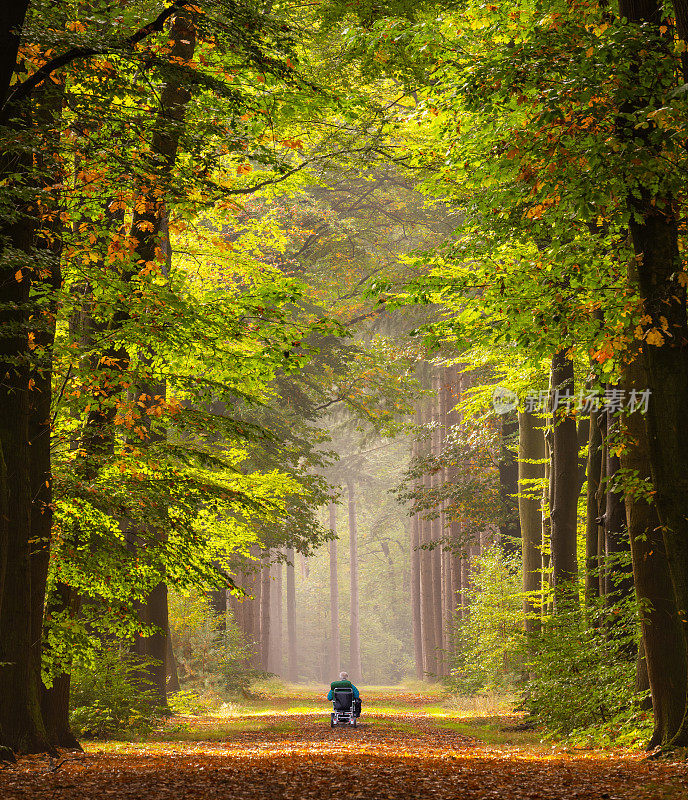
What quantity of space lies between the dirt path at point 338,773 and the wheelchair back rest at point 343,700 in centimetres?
380

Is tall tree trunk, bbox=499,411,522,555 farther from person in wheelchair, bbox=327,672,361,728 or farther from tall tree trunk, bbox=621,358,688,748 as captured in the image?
tall tree trunk, bbox=621,358,688,748

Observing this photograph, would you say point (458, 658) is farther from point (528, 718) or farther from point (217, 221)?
point (217, 221)

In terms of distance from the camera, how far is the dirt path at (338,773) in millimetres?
6656

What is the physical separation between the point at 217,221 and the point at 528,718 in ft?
34.1

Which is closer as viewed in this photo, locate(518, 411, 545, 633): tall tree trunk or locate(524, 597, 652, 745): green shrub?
locate(524, 597, 652, 745): green shrub

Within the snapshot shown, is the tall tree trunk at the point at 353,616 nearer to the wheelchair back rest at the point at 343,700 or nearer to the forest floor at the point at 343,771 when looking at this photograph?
the wheelchair back rest at the point at 343,700

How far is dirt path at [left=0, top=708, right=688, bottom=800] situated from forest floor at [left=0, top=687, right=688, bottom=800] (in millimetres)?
10

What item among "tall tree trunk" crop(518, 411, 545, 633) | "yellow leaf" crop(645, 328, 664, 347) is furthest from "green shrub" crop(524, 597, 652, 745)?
"tall tree trunk" crop(518, 411, 545, 633)

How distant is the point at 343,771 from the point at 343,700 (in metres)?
7.90

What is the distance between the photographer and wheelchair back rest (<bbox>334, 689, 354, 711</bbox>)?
15.8 m

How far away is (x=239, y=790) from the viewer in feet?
23.0

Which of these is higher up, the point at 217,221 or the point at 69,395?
the point at 217,221

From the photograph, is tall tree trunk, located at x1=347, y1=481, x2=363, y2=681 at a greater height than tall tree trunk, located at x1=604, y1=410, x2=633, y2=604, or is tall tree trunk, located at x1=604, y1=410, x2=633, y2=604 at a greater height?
tall tree trunk, located at x1=604, y1=410, x2=633, y2=604

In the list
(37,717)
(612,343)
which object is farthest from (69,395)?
(612,343)
